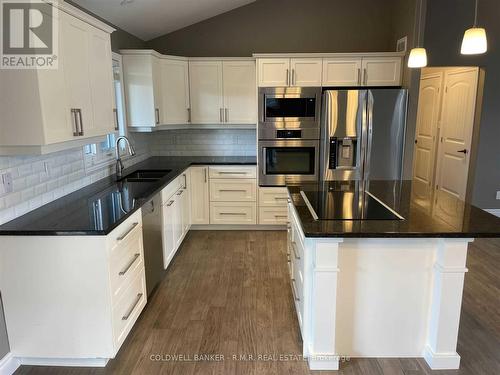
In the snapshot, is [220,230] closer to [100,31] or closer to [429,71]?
[100,31]

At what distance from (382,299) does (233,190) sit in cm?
262

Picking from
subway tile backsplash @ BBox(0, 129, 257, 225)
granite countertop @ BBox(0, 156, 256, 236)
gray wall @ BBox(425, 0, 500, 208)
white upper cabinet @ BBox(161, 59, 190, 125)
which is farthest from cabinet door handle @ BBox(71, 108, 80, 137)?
gray wall @ BBox(425, 0, 500, 208)

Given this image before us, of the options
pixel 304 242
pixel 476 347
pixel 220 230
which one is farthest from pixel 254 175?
pixel 476 347

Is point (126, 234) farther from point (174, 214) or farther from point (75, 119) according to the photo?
point (174, 214)

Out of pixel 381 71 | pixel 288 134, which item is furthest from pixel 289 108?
pixel 381 71

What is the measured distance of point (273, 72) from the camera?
4.16 m

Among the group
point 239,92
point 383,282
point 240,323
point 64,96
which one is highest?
point 239,92

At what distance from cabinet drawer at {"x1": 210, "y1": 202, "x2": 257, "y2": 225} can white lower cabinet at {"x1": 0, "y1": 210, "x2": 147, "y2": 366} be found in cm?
237

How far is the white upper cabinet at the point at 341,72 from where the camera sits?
4.13 m

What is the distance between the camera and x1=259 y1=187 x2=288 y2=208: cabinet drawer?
4.42 meters

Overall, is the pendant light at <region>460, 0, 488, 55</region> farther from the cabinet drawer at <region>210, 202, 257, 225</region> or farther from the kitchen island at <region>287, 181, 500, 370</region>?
the cabinet drawer at <region>210, 202, 257, 225</region>

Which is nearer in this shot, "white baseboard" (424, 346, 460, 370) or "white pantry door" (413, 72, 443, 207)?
"white baseboard" (424, 346, 460, 370)

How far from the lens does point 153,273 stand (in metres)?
2.88

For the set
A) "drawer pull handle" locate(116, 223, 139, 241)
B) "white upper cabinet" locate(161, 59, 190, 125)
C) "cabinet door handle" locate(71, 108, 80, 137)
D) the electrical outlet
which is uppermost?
"white upper cabinet" locate(161, 59, 190, 125)
